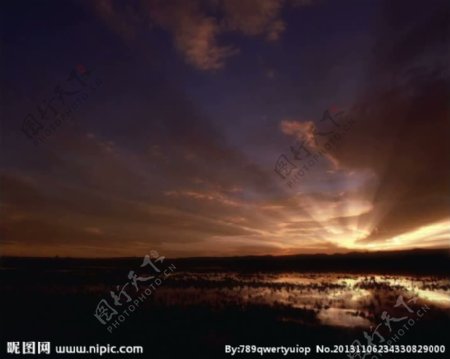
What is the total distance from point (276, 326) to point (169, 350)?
173 inches

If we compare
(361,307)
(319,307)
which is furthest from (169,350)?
(361,307)

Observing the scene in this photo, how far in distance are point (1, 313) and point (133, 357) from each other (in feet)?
38.1

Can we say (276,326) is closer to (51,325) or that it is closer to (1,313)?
(51,325)

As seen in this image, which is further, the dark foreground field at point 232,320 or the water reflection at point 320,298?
the water reflection at point 320,298

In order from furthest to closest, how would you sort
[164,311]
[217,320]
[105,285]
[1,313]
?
[105,285] → [1,313] → [164,311] → [217,320]

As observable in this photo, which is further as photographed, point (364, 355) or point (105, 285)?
point (105, 285)

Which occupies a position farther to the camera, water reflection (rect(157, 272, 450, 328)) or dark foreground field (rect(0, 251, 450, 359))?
water reflection (rect(157, 272, 450, 328))

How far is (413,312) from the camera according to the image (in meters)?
18.5

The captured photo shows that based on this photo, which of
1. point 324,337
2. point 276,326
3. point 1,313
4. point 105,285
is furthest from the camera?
point 105,285

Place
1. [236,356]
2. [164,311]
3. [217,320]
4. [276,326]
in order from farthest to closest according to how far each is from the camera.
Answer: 1. [164,311]
2. [217,320]
3. [276,326]
4. [236,356]

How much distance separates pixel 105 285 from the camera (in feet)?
109

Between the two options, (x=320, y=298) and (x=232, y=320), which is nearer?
(x=232, y=320)

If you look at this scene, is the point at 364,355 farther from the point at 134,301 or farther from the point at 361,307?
the point at 134,301

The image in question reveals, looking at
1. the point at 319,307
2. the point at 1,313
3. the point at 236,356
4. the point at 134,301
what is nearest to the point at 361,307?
the point at 319,307
